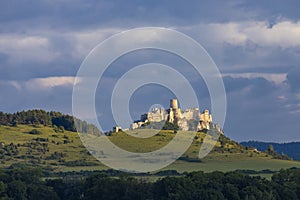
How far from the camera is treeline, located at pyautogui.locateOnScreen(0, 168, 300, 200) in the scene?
452 feet

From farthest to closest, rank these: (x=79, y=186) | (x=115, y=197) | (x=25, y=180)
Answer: (x=25, y=180) < (x=79, y=186) < (x=115, y=197)

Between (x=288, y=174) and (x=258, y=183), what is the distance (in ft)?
59.3

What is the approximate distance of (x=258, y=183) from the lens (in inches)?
5576

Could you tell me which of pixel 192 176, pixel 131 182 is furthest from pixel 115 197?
pixel 192 176

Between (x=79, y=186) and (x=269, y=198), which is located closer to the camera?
(x=269, y=198)

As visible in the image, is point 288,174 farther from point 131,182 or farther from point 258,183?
point 131,182

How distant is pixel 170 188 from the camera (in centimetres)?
14088

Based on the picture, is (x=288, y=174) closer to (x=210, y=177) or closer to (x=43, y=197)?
(x=210, y=177)

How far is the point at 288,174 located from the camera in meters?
158

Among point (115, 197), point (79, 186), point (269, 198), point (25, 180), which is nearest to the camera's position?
point (269, 198)

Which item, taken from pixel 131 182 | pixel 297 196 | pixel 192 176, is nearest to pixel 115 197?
pixel 131 182

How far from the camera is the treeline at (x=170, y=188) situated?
138 meters

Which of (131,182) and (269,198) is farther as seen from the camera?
(131,182)

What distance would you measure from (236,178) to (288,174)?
17169mm
